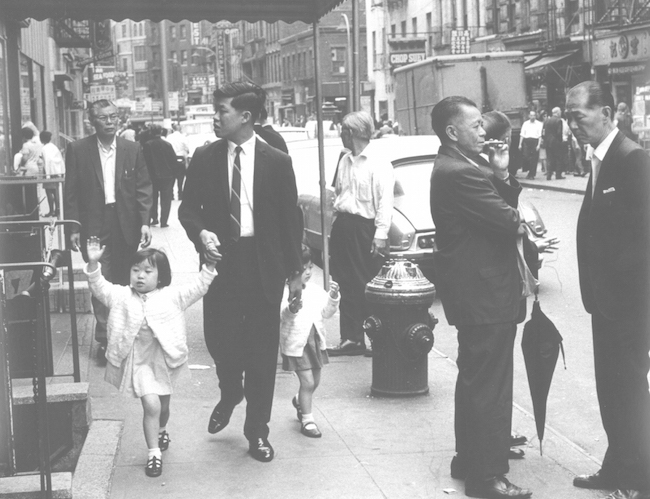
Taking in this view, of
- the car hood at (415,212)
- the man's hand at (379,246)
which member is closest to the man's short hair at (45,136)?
the car hood at (415,212)

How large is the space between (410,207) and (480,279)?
6.41 meters

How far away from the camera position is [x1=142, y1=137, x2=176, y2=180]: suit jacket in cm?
1964

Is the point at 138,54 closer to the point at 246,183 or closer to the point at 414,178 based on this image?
the point at 414,178

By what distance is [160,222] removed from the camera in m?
20.2

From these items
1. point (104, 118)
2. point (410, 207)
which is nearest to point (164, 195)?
point (410, 207)

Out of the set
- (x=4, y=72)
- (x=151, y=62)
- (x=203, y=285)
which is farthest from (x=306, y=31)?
(x=203, y=285)

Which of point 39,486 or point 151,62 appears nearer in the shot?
point 39,486

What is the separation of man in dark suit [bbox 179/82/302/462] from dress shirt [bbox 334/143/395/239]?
251 centimetres

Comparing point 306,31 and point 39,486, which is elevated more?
point 306,31

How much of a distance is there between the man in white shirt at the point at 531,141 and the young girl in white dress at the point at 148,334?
25.3 metres

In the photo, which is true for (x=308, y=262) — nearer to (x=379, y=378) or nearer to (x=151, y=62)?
(x=379, y=378)

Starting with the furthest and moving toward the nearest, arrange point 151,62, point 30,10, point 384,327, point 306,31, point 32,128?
point 151,62
point 306,31
point 32,128
point 30,10
point 384,327

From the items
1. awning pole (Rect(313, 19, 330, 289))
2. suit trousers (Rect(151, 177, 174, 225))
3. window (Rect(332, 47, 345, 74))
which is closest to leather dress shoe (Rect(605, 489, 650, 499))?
awning pole (Rect(313, 19, 330, 289))

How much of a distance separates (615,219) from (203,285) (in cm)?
207
